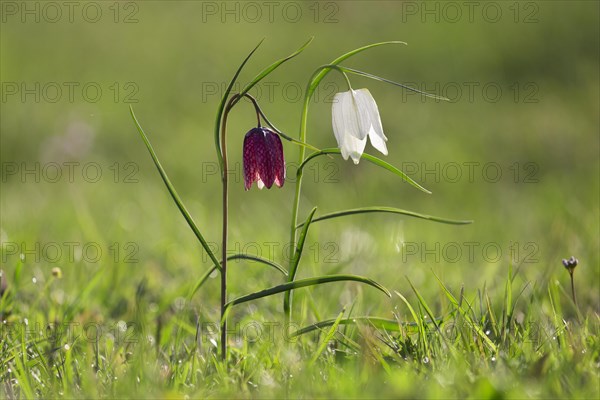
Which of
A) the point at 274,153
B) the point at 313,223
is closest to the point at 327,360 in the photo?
the point at 274,153

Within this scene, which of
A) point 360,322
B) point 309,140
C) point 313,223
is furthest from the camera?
point 309,140

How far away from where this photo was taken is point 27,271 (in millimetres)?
2703

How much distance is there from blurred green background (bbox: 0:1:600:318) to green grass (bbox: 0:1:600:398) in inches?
0.8

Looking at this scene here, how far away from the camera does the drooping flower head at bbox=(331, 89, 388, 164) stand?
65.7 inches

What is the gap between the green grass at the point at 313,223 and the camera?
5.22 feet

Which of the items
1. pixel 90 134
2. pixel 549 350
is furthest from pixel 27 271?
pixel 90 134

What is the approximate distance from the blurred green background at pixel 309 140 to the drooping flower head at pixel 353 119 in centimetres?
57

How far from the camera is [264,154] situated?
1.70m

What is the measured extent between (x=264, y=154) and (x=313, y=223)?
175cm

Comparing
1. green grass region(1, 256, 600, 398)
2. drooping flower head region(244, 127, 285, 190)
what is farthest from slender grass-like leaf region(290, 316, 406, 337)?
drooping flower head region(244, 127, 285, 190)

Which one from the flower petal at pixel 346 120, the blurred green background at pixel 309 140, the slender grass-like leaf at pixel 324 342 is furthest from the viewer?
the blurred green background at pixel 309 140

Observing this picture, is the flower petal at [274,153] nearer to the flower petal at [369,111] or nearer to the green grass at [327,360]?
the flower petal at [369,111]

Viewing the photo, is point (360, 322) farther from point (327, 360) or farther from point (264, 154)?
point (264, 154)

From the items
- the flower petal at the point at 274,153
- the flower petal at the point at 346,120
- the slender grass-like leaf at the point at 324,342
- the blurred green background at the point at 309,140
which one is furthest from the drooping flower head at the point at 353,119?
the blurred green background at the point at 309,140
